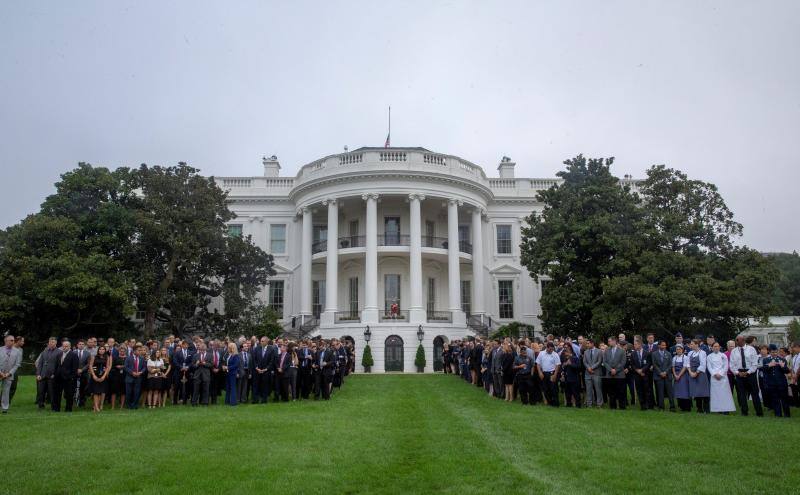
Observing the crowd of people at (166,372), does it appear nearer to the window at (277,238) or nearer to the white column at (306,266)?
the white column at (306,266)

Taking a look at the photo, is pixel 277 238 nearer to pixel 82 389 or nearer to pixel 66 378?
pixel 82 389

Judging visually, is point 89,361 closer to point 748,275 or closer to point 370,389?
point 370,389

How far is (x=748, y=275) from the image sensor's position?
2367cm

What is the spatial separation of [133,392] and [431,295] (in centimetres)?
2400

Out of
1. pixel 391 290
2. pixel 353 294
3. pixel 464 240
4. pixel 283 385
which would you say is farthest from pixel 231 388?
pixel 464 240

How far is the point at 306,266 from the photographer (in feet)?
120

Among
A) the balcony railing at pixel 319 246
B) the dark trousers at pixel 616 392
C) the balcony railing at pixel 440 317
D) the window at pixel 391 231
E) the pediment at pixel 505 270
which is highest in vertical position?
the window at pixel 391 231

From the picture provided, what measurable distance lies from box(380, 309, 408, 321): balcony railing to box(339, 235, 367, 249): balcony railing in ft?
14.9

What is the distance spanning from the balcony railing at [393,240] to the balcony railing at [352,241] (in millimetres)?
1046

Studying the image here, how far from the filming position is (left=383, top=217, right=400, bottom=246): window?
1449 inches

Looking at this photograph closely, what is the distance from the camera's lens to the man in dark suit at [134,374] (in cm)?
1472

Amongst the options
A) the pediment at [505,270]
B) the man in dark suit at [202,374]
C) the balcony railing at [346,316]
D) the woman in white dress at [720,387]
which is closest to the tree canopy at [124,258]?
the balcony railing at [346,316]

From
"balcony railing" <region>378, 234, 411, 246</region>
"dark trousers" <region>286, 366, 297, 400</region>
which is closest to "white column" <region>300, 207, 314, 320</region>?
"balcony railing" <region>378, 234, 411, 246</region>

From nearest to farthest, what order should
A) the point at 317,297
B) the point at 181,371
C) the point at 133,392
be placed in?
1. the point at 133,392
2. the point at 181,371
3. the point at 317,297
